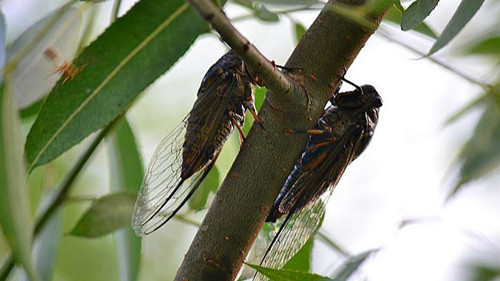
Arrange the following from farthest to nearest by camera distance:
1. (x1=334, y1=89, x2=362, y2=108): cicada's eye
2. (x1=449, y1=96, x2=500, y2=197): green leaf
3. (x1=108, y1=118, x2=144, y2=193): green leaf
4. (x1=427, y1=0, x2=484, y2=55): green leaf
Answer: (x1=108, y1=118, x2=144, y2=193): green leaf → (x1=334, y1=89, x2=362, y2=108): cicada's eye → (x1=427, y1=0, x2=484, y2=55): green leaf → (x1=449, y1=96, x2=500, y2=197): green leaf

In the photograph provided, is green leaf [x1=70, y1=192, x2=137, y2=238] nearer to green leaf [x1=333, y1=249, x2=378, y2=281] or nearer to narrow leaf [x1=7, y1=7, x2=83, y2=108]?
narrow leaf [x1=7, y1=7, x2=83, y2=108]

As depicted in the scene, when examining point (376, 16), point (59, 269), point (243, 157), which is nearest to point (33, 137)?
point (243, 157)

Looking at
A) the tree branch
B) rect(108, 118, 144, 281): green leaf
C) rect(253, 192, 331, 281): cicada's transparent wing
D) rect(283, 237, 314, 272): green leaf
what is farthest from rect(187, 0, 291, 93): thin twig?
rect(108, 118, 144, 281): green leaf

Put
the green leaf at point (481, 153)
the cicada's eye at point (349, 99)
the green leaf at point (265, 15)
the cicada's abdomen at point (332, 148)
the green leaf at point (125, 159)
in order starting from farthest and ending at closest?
the green leaf at point (125, 159), the green leaf at point (265, 15), the cicada's eye at point (349, 99), the cicada's abdomen at point (332, 148), the green leaf at point (481, 153)

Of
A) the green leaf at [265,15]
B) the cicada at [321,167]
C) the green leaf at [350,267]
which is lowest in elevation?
the green leaf at [350,267]

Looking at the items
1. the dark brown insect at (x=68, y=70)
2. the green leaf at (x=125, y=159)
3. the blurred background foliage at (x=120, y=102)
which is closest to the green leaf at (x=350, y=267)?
the blurred background foliage at (x=120, y=102)

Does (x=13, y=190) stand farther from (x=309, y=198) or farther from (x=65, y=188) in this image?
(x=65, y=188)

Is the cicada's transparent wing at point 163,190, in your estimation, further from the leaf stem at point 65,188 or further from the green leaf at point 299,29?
the green leaf at point 299,29
